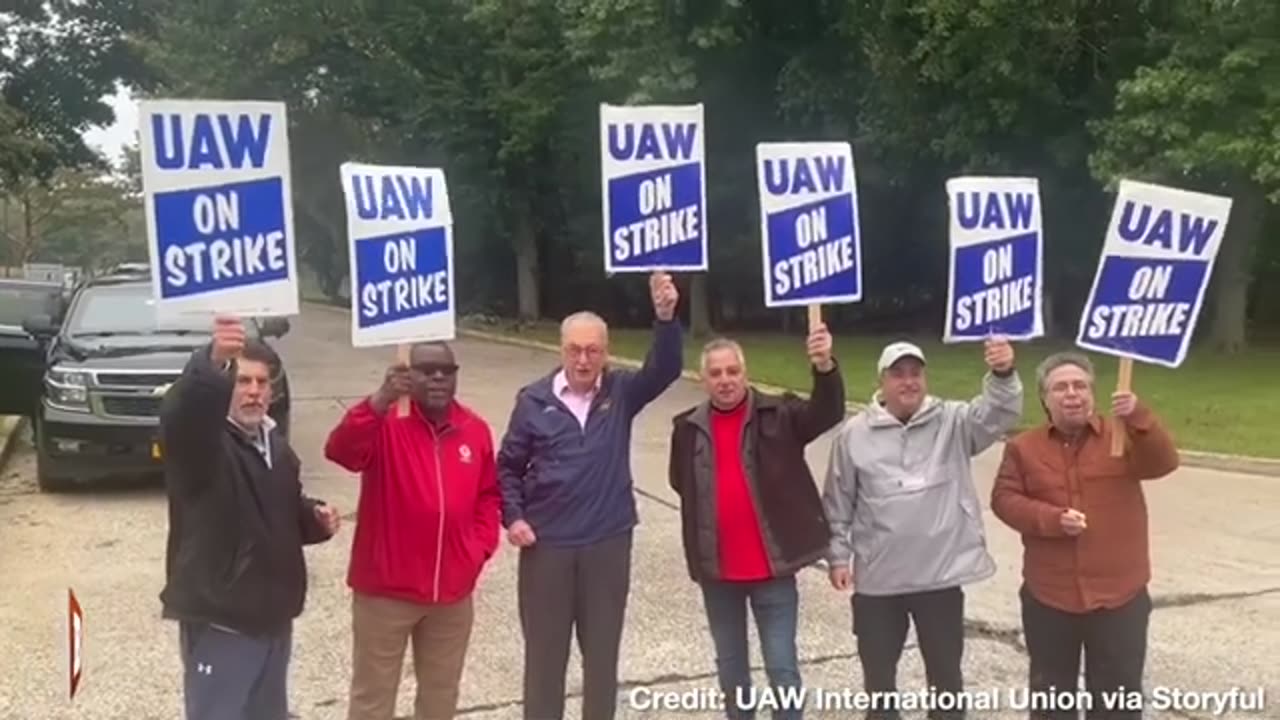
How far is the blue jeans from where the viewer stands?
5.25m

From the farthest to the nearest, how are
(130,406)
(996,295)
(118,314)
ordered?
1. (118,314)
2. (130,406)
3. (996,295)

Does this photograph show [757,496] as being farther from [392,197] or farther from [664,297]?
[392,197]

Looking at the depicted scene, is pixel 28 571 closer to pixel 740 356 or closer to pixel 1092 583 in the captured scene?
pixel 740 356

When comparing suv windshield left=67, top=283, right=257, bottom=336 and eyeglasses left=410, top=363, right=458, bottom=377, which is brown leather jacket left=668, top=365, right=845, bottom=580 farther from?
suv windshield left=67, top=283, right=257, bottom=336

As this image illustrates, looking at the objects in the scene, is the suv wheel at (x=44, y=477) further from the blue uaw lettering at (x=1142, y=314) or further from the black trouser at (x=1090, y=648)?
the blue uaw lettering at (x=1142, y=314)

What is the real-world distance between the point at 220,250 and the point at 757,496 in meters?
2.19

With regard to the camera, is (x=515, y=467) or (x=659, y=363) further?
(x=659, y=363)

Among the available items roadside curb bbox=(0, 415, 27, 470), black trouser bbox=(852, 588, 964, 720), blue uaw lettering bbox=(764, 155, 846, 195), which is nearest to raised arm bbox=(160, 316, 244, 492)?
blue uaw lettering bbox=(764, 155, 846, 195)

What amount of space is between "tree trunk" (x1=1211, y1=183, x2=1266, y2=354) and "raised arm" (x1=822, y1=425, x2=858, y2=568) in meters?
20.6

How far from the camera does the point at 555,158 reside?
3272 centimetres

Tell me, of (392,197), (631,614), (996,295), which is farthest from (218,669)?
(631,614)

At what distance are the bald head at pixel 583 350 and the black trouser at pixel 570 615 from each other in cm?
62

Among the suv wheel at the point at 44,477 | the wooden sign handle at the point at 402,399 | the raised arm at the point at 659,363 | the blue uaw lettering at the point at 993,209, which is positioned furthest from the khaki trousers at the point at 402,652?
the suv wheel at the point at 44,477

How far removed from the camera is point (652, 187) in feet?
17.8
